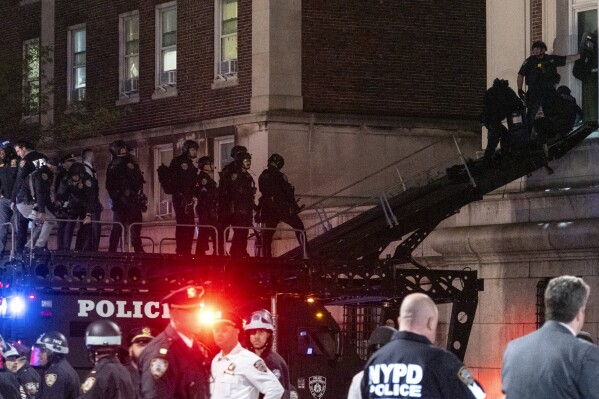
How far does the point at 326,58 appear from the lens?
3192cm

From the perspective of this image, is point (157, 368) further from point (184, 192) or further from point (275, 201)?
point (275, 201)

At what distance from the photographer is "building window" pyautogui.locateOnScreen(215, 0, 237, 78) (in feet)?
106

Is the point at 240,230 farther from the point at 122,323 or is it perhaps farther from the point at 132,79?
the point at 132,79

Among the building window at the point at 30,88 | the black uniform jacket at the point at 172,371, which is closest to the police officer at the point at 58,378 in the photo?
the black uniform jacket at the point at 172,371

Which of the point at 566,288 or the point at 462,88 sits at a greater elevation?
the point at 462,88

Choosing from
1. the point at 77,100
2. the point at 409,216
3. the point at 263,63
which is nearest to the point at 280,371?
the point at 409,216

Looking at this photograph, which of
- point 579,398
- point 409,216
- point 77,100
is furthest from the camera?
point 77,100

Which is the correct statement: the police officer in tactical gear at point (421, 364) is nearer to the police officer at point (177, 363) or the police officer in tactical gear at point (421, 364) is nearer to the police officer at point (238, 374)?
the police officer at point (177, 363)

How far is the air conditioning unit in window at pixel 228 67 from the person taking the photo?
32281 millimetres

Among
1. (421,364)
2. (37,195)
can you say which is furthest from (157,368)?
(37,195)

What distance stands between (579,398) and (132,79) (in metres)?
27.8

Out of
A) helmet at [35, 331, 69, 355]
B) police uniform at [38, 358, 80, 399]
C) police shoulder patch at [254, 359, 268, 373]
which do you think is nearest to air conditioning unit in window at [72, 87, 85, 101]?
helmet at [35, 331, 69, 355]

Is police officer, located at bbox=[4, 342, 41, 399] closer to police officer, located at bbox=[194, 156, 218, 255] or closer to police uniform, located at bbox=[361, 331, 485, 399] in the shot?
police uniform, located at bbox=[361, 331, 485, 399]

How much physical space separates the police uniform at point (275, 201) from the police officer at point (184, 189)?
1100 millimetres
